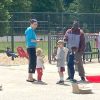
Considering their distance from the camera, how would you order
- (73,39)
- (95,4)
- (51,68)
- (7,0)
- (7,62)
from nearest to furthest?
(73,39) → (51,68) → (7,62) → (7,0) → (95,4)

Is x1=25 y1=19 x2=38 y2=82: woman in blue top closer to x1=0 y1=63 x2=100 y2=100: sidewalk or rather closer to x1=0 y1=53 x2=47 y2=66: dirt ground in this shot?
x1=0 y1=63 x2=100 y2=100: sidewalk

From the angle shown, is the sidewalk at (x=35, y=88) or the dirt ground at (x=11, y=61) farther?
the dirt ground at (x=11, y=61)

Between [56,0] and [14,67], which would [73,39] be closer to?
[14,67]

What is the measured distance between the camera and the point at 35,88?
15594mm

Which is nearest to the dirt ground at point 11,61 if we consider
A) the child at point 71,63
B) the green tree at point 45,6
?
the child at point 71,63

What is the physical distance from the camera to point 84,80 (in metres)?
17.3

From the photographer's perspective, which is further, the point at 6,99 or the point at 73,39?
the point at 73,39

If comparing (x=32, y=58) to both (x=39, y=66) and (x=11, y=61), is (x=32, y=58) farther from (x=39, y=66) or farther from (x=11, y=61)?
(x=11, y=61)

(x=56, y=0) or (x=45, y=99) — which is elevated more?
(x=56, y=0)

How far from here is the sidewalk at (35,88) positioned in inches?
542

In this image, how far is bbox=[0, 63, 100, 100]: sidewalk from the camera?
542 inches

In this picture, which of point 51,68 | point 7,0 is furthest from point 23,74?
point 7,0

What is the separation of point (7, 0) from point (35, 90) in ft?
85.0

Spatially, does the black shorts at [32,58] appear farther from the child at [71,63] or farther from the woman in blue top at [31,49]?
the child at [71,63]
